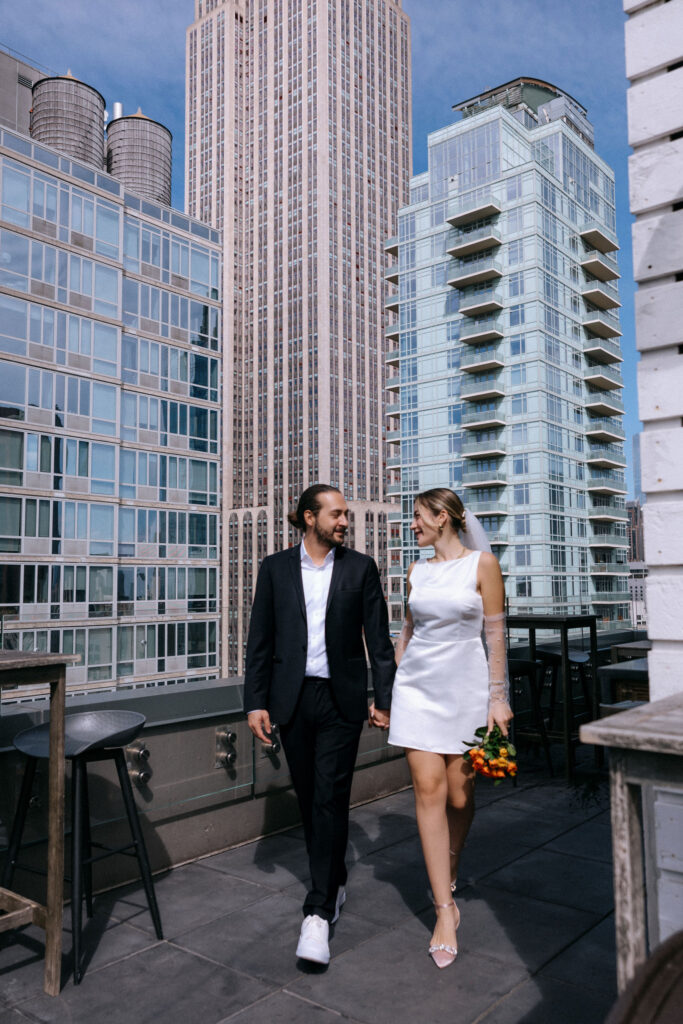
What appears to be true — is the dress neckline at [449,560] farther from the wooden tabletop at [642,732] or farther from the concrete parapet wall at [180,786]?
the wooden tabletop at [642,732]

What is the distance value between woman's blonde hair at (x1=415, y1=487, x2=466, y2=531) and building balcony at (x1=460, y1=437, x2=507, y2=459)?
181 ft

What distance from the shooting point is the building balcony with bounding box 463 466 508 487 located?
57.8m

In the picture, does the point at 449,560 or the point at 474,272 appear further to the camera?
the point at 474,272

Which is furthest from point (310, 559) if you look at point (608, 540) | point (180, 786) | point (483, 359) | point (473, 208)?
point (608, 540)

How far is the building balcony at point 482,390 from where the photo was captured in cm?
5797

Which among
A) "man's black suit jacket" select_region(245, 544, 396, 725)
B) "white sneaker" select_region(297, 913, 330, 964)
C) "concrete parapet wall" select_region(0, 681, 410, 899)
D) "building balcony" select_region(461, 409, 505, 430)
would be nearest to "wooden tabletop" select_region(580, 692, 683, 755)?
"man's black suit jacket" select_region(245, 544, 396, 725)

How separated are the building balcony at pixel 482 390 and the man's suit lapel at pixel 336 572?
184 feet

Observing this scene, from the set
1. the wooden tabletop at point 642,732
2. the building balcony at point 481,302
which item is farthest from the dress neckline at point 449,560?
the building balcony at point 481,302

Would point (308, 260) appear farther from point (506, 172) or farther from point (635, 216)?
point (635, 216)

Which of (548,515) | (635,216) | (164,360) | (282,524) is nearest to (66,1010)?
(635,216)

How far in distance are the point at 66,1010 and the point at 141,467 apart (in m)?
35.2

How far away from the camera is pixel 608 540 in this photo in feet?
211

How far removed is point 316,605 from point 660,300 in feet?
6.18

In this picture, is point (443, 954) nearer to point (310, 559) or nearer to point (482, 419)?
point (310, 559)
